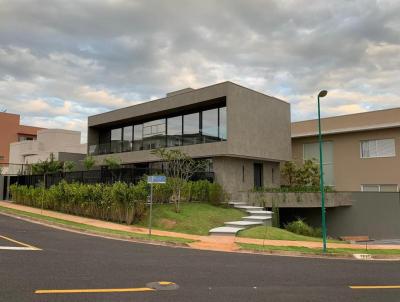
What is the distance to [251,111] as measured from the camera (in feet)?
91.5

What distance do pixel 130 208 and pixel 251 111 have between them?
37.6ft

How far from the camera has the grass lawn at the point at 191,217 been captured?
778 inches

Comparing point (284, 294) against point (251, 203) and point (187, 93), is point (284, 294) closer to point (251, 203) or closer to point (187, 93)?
point (251, 203)

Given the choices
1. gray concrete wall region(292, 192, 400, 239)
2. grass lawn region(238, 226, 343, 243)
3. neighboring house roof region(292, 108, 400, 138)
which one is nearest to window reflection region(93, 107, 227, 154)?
grass lawn region(238, 226, 343, 243)

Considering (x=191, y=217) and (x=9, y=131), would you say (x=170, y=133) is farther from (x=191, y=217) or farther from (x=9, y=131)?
(x=9, y=131)

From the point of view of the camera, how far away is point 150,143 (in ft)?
104

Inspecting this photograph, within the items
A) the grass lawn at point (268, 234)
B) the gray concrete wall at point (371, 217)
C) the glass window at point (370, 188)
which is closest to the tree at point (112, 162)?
the grass lawn at point (268, 234)

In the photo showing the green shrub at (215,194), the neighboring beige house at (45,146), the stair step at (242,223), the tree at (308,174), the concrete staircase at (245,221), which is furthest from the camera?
the neighboring beige house at (45,146)

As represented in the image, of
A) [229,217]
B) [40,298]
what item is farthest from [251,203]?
[40,298]

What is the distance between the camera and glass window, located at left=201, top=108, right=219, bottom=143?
2733cm

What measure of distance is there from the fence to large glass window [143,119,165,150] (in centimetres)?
559

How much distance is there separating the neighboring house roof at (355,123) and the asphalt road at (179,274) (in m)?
16.9

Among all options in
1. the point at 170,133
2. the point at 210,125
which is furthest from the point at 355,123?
the point at 170,133

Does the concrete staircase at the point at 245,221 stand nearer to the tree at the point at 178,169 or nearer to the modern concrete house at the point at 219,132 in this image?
the modern concrete house at the point at 219,132
